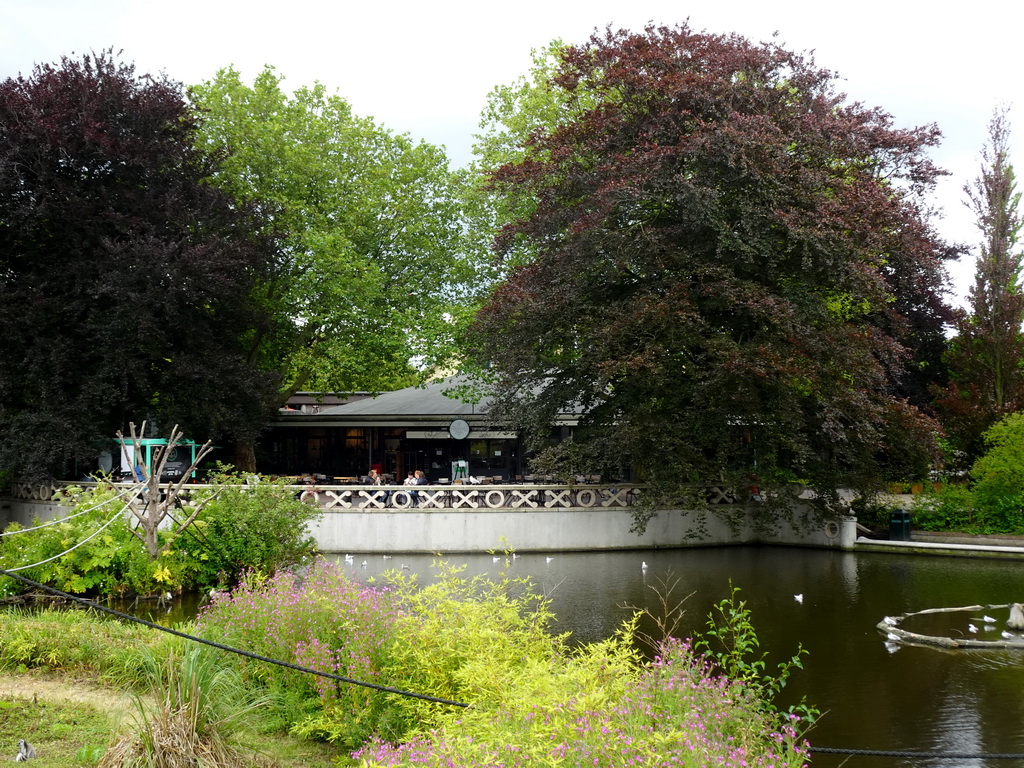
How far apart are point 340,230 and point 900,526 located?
20309mm

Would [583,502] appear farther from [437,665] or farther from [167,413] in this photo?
[437,665]

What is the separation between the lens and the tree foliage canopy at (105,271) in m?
26.0

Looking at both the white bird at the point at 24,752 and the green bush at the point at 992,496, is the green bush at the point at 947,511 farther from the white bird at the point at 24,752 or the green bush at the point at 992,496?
the white bird at the point at 24,752

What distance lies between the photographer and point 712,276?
23.8m

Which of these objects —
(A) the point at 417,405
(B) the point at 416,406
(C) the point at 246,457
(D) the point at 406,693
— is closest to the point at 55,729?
(D) the point at 406,693

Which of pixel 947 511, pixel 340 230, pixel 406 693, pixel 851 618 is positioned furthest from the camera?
pixel 340 230

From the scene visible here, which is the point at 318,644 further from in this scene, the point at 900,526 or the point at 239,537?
the point at 900,526

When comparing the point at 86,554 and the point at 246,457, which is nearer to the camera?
the point at 86,554

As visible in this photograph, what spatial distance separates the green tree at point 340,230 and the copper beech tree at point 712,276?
7.36 m

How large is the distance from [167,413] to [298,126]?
12.4m

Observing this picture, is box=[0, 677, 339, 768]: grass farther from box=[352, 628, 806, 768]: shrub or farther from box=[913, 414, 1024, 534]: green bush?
box=[913, 414, 1024, 534]: green bush

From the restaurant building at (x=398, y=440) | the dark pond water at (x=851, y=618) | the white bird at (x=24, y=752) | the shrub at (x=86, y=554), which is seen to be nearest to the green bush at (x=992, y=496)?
the dark pond water at (x=851, y=618)

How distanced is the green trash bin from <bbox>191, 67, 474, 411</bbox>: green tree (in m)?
15.2

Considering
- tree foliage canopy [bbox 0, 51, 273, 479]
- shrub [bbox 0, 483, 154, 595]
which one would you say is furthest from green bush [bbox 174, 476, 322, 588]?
tree foliage canopy [bbox 0, 51, 273, 479]
